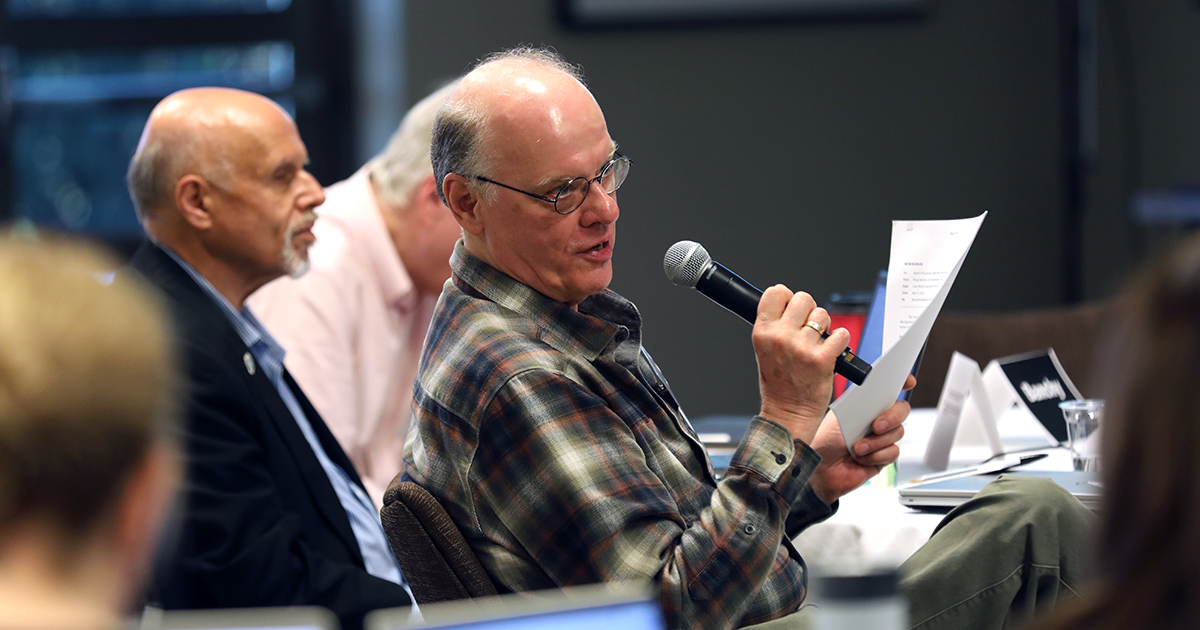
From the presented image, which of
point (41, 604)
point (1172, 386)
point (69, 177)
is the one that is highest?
point (1172, 386)

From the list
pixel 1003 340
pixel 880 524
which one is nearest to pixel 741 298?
pixel 880 524

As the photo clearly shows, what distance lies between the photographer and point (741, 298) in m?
1.47

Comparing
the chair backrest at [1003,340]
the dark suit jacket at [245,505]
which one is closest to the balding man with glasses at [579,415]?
the dark suit jacket at [245,505]

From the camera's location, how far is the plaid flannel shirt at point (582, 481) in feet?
4.26

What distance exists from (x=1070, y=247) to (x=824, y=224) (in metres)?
0.81

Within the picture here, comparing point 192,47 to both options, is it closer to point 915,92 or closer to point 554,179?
point 915,92

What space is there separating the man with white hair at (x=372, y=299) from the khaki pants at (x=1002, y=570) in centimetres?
144

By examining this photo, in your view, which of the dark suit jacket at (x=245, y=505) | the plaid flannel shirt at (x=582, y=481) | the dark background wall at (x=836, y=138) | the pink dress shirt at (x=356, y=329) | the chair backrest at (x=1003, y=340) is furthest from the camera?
the dark background wall at (x=836, y=138)

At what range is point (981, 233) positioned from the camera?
158 inches

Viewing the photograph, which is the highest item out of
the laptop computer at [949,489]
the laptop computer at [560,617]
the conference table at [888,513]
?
the laptop computer at [560,617]

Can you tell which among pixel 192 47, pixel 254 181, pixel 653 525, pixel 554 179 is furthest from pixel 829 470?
pixel 192 47

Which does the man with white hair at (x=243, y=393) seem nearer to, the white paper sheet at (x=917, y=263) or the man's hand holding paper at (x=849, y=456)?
the man's hand holding paper at (x=849, y=456)

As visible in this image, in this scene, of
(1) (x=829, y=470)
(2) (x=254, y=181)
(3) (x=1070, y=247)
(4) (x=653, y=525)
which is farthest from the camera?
(3) (x=1070, y=247)

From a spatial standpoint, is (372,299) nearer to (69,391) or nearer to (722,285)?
(722,285)
